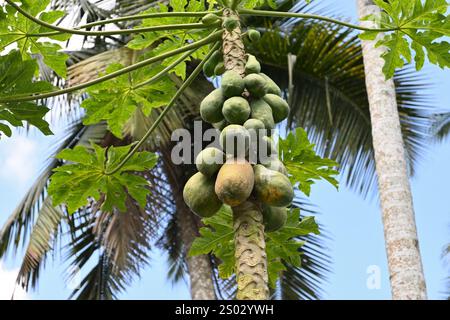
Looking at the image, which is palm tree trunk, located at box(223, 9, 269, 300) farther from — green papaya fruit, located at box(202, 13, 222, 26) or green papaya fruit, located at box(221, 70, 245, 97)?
green papaya fruit, located at box(202, 13, 222, 26)

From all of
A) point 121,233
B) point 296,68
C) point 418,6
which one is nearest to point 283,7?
point 296,68

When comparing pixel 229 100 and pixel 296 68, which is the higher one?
pixel 296 68

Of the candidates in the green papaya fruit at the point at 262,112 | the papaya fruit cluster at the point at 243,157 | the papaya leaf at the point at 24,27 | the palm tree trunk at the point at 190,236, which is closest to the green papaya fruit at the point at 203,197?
the papaya fruit cluster at the point at 243,157

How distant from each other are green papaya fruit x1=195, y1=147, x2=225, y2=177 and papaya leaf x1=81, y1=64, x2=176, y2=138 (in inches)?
32.0

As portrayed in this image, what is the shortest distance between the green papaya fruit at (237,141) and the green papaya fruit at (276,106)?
0.23 m

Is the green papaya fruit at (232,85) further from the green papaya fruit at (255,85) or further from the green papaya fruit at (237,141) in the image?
the green papaya fruit at (237,141)

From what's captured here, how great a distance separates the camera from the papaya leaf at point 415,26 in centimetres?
220

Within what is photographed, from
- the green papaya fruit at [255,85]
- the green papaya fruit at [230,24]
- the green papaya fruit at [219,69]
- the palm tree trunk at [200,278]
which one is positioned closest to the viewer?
the green papaya fruit at [255,85]

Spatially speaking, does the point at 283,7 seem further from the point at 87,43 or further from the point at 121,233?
the point at 121,233

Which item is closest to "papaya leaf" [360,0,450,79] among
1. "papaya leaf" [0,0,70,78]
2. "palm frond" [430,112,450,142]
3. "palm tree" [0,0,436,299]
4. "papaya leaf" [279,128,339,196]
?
"papaya leaf" [279,128,339,196]

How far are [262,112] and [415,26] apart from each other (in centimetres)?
76

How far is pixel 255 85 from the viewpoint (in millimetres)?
1838
